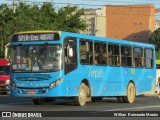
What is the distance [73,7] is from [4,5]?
11.4 metres

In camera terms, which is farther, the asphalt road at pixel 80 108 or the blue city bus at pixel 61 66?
the blue city bus at pixel 61 66

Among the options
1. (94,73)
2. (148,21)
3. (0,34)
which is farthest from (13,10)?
(148,21)

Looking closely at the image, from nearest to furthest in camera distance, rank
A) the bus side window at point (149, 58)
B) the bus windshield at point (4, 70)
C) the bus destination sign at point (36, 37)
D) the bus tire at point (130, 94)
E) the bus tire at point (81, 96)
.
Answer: the bus destination sign at point (36, 37)
the bus tire at point (81, 96)
the bus tire at point (130, 94)
the bus side window at point (149, 58)
the bus windshield at point (4, 70)

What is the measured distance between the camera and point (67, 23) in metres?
62.3

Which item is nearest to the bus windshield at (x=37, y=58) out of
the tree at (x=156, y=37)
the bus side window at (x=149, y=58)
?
the bus side window at (x=149, y=58)

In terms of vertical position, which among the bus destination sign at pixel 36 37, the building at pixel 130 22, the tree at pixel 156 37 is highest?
the bus destination sign at pixel 36 37

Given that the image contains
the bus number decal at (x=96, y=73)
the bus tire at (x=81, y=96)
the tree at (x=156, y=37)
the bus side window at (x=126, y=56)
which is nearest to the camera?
the bus tire at (x=81, y=96)

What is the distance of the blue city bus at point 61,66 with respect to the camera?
68.2 feet

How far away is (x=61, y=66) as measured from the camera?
2080cm

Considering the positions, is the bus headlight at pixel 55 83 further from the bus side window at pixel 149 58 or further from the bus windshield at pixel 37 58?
the bus side window at pixel 149 58

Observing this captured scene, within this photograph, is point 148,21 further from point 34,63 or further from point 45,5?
point 34,63

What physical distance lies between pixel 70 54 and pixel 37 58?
4.46ft

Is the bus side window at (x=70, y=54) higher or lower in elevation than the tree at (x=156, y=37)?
higher

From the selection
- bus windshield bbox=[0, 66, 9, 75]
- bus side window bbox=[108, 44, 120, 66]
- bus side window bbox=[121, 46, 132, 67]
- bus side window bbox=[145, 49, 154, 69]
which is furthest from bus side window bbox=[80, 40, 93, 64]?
bus windshield bbox=[0, 66, 9, 75]
